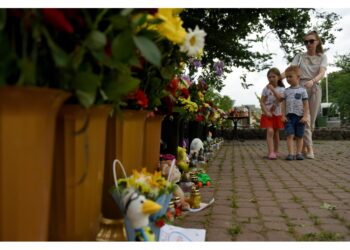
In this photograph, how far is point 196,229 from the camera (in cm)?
212

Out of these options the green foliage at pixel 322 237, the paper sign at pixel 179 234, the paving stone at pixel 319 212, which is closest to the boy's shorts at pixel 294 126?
the paving stone at pixel 319 212

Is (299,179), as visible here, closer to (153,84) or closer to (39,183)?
(153,84)

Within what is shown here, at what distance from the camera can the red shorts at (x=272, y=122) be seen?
6.46 meters

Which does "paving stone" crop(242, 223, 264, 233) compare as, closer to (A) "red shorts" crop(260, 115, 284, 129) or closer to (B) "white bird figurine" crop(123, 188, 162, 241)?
(B) "white bird figurine" crop(123, 188, 162, 241)

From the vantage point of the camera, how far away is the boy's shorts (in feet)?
19.9

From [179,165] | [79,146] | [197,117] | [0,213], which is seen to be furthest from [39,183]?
[197,117]

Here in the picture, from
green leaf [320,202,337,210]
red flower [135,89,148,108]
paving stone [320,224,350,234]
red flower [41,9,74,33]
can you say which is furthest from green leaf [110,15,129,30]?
green leaf [320,202,337,210]

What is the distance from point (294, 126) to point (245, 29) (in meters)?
1.91

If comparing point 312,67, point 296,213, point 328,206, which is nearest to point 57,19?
point 296,213

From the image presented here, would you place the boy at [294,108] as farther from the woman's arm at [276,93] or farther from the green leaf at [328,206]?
the green leaf at [328,206]

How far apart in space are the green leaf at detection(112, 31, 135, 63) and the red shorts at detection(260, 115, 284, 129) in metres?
5.46

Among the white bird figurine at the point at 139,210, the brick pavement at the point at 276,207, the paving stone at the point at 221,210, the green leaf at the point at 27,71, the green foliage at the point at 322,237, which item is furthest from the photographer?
the paving stone at the point at 221,210

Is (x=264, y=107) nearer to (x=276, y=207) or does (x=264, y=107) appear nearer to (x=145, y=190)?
(x=276, y=207)

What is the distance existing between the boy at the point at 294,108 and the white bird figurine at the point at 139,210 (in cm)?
481
